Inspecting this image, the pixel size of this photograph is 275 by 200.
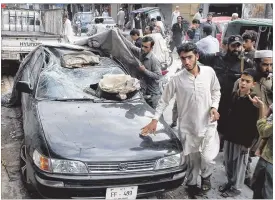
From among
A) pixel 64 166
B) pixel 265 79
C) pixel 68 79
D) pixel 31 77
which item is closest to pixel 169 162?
pixel 64 166

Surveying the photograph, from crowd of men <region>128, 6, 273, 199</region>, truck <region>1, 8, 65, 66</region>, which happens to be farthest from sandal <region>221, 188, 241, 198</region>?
truck <region>1, 8, 65, 66</region>

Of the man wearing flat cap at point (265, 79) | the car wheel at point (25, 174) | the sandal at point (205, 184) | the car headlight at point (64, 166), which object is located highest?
the man wearing flat cap at point (265, 79)

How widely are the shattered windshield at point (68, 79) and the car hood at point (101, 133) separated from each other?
19cm

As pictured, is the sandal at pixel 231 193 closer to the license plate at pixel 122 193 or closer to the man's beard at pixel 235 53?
the license plate at pixel 122 193

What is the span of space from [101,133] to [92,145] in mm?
228

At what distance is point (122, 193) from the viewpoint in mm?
3051

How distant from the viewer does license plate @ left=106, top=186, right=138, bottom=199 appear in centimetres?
302

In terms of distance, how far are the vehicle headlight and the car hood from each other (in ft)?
0.15

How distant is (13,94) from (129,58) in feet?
7.09

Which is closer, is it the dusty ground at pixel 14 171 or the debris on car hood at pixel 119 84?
the dusty ground at pixel 14 171

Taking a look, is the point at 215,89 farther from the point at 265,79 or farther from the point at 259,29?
the point at 259,29

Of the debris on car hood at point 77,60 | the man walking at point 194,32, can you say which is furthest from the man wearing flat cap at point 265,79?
the man walking at point 194,32

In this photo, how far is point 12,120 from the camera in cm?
586

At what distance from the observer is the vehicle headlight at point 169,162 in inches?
126
